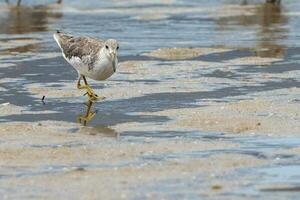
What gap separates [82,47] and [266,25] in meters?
12.2

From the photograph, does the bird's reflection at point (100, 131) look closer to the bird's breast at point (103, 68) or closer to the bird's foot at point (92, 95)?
A: the bird's breast at point (103, 68)

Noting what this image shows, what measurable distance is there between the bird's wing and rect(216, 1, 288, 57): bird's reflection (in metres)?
5.41

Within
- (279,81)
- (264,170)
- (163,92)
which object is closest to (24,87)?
(163,92)

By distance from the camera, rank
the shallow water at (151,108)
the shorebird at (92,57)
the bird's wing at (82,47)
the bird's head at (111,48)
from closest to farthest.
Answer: the shallow water at (151,108) < the bird's head at (111,48) < the shorebird at (92,57) < the bird's wing at (82,47)

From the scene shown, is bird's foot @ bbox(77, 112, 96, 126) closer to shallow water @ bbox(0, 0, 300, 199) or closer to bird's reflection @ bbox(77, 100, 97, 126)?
bird's reflection @ bbox(77, 100, 97, 126)

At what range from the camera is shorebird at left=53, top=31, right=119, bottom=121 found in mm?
14711

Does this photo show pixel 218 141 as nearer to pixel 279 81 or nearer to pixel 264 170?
pixel 264 170

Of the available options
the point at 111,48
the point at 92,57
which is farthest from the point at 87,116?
the point at 92,57

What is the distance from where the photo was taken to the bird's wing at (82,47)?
15.3 meters

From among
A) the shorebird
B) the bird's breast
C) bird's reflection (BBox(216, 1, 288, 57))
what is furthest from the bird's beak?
bird's reflection (BBox(216, 1, 288, 57))

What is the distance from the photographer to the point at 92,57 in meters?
15.3

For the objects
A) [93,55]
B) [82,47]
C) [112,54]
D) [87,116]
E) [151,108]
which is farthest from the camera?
[82,47]

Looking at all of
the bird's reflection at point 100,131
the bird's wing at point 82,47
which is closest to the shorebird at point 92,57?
the bird's wing at point 82,47

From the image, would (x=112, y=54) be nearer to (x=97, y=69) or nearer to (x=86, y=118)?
(x=97, y=69)
